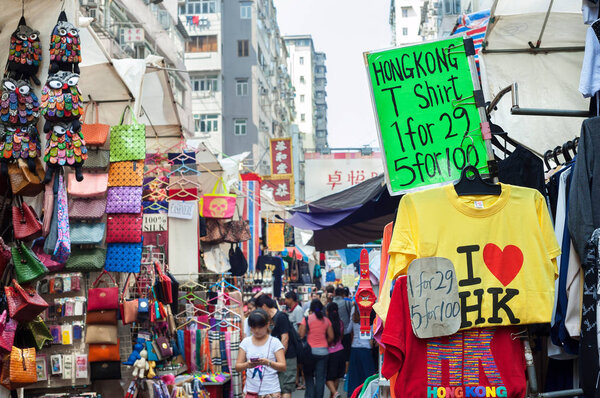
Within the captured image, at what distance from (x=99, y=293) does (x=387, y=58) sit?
496 cm

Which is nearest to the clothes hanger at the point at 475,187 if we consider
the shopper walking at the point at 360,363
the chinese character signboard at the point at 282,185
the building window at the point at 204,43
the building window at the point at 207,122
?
the shopper walking at the point at 360,363

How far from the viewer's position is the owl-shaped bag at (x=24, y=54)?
575cm

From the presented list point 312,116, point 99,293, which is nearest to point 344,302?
point 99,293

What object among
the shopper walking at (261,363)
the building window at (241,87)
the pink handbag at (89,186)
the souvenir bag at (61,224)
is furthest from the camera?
the building window at (241,87)

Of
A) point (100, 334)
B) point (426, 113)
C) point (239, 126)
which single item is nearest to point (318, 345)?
point (100, 334)

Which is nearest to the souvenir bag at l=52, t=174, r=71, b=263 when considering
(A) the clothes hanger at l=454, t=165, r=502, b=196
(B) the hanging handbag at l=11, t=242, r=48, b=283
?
(B) the hanging handbag at l=11, t=242, r=48, b=283

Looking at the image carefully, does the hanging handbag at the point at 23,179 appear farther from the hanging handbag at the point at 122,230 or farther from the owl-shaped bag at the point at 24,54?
the hanging handbag at the point at 122,230

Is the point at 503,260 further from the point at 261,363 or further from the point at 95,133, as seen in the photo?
the point at 95,133

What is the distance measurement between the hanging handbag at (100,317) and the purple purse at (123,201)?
116 centimetres

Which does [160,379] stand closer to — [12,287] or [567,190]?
[12,287]

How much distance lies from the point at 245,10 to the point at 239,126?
8.82 m

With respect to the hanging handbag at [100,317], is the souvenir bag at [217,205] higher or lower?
higher

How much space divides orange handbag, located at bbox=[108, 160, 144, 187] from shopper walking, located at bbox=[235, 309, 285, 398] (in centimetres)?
210

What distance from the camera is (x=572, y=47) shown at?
6059mm
